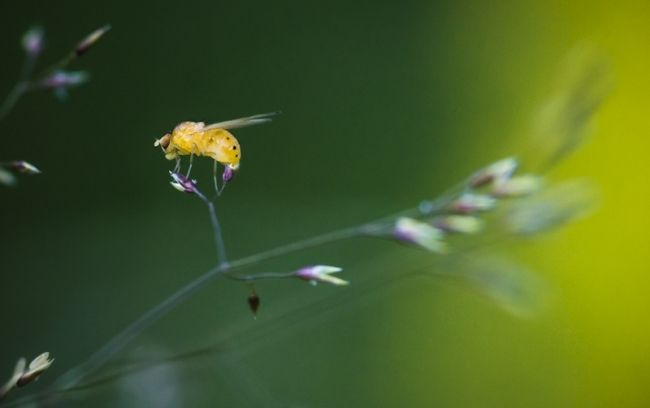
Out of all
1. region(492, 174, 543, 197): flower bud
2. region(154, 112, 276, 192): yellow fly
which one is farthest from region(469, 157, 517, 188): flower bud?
region(154, 112, 276, 192): yellow fly

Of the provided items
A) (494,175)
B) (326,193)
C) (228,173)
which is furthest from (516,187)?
(326,193)

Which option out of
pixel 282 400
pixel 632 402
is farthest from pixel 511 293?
pixel 632 402

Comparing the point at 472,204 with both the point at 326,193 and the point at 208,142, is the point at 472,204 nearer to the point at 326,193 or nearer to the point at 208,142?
the point at 208,142

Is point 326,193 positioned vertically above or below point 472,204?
above

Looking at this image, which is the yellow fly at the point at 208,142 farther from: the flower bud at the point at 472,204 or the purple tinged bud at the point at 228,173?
the flower bud at the point at 472,204

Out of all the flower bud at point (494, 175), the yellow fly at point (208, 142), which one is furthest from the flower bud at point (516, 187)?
the yellow fly at point (208, 142)
